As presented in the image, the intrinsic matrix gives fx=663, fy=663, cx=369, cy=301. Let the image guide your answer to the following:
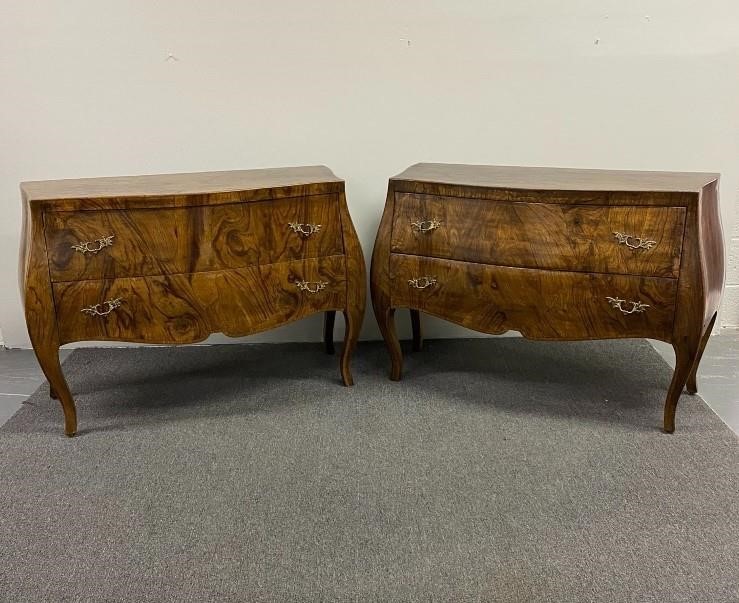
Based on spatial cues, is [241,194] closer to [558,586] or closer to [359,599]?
[359,599]

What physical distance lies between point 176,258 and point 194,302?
149 millimetres

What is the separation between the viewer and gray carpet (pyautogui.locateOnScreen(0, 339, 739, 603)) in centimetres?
149

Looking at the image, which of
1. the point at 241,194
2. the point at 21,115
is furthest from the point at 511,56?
the point at 21,115

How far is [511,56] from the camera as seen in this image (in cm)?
250

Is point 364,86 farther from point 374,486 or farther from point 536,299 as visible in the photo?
point 374,486

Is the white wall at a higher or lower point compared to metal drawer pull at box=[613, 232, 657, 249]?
higher

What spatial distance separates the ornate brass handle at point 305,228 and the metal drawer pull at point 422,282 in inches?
14.4

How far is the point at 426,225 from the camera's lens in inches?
86.0

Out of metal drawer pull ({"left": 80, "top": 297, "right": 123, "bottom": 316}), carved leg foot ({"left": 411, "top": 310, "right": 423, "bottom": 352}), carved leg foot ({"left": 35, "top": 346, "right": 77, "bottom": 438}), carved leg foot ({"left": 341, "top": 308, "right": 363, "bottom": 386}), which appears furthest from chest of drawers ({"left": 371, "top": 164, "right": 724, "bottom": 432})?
carved leg foot ({"left": 35, "top": 346, "right": 77, "bottom": 438})

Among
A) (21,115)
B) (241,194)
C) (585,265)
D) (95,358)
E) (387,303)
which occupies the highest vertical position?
(21,115)

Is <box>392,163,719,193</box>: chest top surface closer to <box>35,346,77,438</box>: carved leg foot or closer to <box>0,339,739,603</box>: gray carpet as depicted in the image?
<box>0,339,739,603</box>: gray carpet

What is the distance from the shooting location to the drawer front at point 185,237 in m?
1.97

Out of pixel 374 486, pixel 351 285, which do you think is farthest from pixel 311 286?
pixel 374 486

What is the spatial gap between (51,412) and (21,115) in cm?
114
